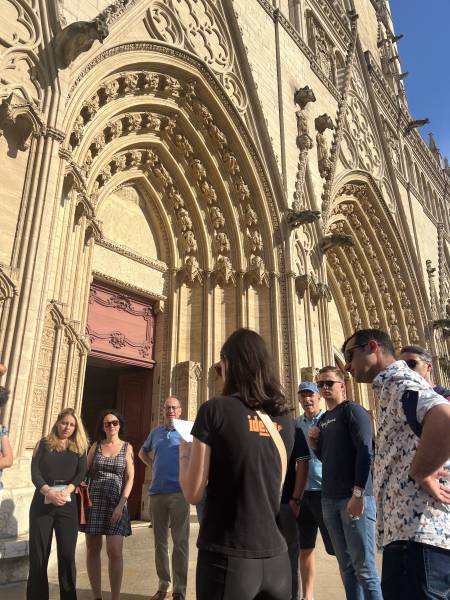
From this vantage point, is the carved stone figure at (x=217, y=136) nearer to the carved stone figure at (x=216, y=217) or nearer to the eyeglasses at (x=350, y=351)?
the carved stone figure at (x=216, y=217)

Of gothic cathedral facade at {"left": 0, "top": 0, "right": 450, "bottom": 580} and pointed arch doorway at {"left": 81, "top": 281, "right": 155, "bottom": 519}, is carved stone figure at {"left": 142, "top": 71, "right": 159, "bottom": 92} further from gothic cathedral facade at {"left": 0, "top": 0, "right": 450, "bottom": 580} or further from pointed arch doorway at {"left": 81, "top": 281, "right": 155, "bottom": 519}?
pointed arch doorway at {"left": 81, "top": 281, "right": 155, "bottom": 519}

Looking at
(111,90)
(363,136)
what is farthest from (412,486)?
(363,136)

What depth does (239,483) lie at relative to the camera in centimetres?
162

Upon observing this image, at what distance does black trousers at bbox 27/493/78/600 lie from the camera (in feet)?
10.1


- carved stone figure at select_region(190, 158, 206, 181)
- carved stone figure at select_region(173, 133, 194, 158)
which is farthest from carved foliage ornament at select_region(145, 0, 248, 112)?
carved stone figure at select_region(190, 158, 206, 181)

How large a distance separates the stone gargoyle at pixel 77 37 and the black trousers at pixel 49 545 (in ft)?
16.7

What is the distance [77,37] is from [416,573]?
6.30 meters

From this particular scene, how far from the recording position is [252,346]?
1.81 metres

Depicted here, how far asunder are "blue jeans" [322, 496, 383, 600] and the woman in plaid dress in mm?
1609

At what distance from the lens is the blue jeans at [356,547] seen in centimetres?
274

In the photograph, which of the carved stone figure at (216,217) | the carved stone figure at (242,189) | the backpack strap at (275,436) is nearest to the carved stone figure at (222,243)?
the carved stone figure at (216,217)

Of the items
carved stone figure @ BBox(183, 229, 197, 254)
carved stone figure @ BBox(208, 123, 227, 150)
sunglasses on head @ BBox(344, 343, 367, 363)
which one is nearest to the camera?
sunglasses on head @ BBox(344, 343, 367, 363)

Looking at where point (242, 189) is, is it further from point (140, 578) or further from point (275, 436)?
point (275, 436)

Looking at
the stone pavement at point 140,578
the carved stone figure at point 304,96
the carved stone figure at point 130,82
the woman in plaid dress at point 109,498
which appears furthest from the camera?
the carved stone figure at point 304,96
